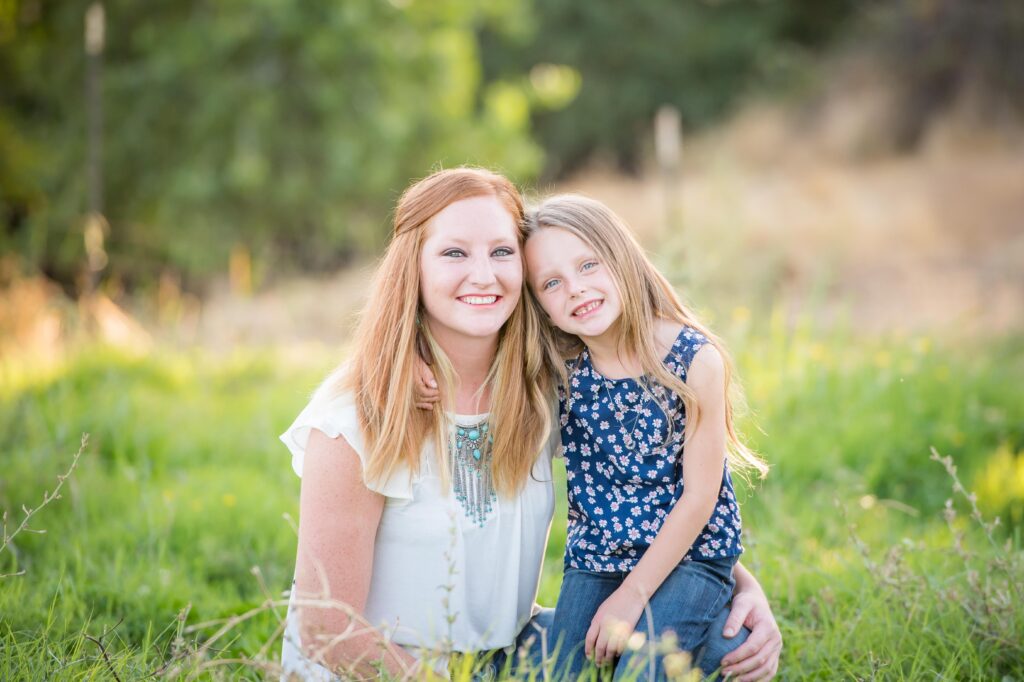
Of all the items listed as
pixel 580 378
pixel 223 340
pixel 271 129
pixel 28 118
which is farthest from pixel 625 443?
pixel 28 118

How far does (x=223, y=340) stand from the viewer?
6.45 meters

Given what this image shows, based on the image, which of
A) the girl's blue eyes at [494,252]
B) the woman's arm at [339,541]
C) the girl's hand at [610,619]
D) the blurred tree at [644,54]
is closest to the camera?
the woman's arm at [339,541]

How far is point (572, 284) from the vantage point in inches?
91.2

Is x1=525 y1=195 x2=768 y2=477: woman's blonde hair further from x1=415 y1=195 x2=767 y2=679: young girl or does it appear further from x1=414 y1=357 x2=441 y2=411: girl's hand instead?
x1=414 y1=357 x2=441 y2=411: girl's hand

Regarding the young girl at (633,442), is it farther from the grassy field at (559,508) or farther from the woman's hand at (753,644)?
the grassy field at (559,508)

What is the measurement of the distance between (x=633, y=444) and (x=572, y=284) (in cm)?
45

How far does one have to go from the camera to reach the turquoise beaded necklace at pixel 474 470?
2277 mm

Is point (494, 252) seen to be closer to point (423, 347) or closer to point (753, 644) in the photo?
point (423, 347)

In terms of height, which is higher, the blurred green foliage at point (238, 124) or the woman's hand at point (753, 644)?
the blurred green foliage at point (238, 124)

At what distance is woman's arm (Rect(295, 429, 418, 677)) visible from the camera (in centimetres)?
205

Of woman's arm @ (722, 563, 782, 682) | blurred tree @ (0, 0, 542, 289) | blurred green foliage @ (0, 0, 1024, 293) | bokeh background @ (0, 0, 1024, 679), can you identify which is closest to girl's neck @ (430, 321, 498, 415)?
bokeh background @ (0, 0, 1024, 679)

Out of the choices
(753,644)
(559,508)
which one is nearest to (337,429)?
(753,644)

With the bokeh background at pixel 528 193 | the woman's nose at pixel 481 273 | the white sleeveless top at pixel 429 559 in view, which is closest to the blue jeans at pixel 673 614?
the white sleeveless top at pixel 429 559

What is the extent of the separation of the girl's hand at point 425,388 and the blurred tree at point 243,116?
7.54 m
